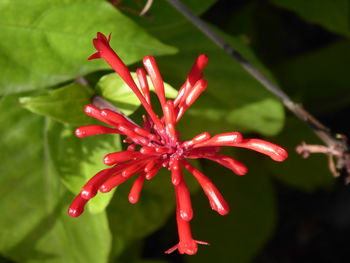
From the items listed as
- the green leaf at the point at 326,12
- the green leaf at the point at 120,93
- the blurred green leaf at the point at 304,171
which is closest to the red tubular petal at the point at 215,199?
the green leaf at the point at 120,93

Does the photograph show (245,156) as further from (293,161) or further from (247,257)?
(247,257)

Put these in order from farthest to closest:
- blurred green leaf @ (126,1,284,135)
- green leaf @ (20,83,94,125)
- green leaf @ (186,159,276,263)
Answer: green leaf @ (186,159,276,263)
blurred green leaf @ (126,1,284,135)
green leaf @ (20,83,94,125)

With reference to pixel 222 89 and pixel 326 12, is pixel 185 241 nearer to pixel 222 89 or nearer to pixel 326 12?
pixel 222 89

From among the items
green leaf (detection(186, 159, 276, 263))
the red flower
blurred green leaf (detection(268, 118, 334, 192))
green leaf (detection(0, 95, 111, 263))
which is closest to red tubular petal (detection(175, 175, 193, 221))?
the red flower

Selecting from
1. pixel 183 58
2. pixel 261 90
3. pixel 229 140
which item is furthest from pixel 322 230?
pixel 229 140

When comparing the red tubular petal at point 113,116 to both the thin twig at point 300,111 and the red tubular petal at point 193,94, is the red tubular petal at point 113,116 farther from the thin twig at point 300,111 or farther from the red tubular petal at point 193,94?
the thin twig at point 300,111

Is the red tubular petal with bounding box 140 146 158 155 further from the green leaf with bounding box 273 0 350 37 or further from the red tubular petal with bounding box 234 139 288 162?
the green leaf with bounding box 273 0 350 37
